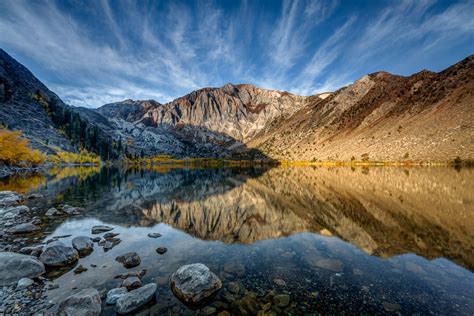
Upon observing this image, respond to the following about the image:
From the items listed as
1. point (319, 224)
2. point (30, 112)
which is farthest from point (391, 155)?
point (30, 112)

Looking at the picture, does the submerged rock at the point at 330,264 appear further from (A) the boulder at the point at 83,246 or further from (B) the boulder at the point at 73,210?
(B) the boulder at the point at 73,210

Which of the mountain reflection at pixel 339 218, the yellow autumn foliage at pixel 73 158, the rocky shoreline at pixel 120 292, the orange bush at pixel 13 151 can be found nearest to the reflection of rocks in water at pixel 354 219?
the mountain reflection at pixel 339 218

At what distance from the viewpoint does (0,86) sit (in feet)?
476

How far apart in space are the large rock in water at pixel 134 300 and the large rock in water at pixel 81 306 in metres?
0.66

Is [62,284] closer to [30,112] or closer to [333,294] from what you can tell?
[333,294]

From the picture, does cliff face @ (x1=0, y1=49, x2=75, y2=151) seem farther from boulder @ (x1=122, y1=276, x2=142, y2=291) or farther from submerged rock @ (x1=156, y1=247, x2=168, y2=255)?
boulder @ (x1=122, y1=276, x2=142, y2=291)

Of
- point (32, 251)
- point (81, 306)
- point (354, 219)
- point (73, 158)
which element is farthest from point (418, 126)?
point (73, 158)

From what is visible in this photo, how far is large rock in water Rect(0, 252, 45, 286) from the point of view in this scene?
30.6 feet

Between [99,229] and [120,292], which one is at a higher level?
[120,292]

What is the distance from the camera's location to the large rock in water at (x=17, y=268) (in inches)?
367

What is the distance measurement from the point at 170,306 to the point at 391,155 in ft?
447

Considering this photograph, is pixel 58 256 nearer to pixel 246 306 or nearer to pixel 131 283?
pixel 131 283

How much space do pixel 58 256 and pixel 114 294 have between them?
5039 mm

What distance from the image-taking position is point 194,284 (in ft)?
29.0
